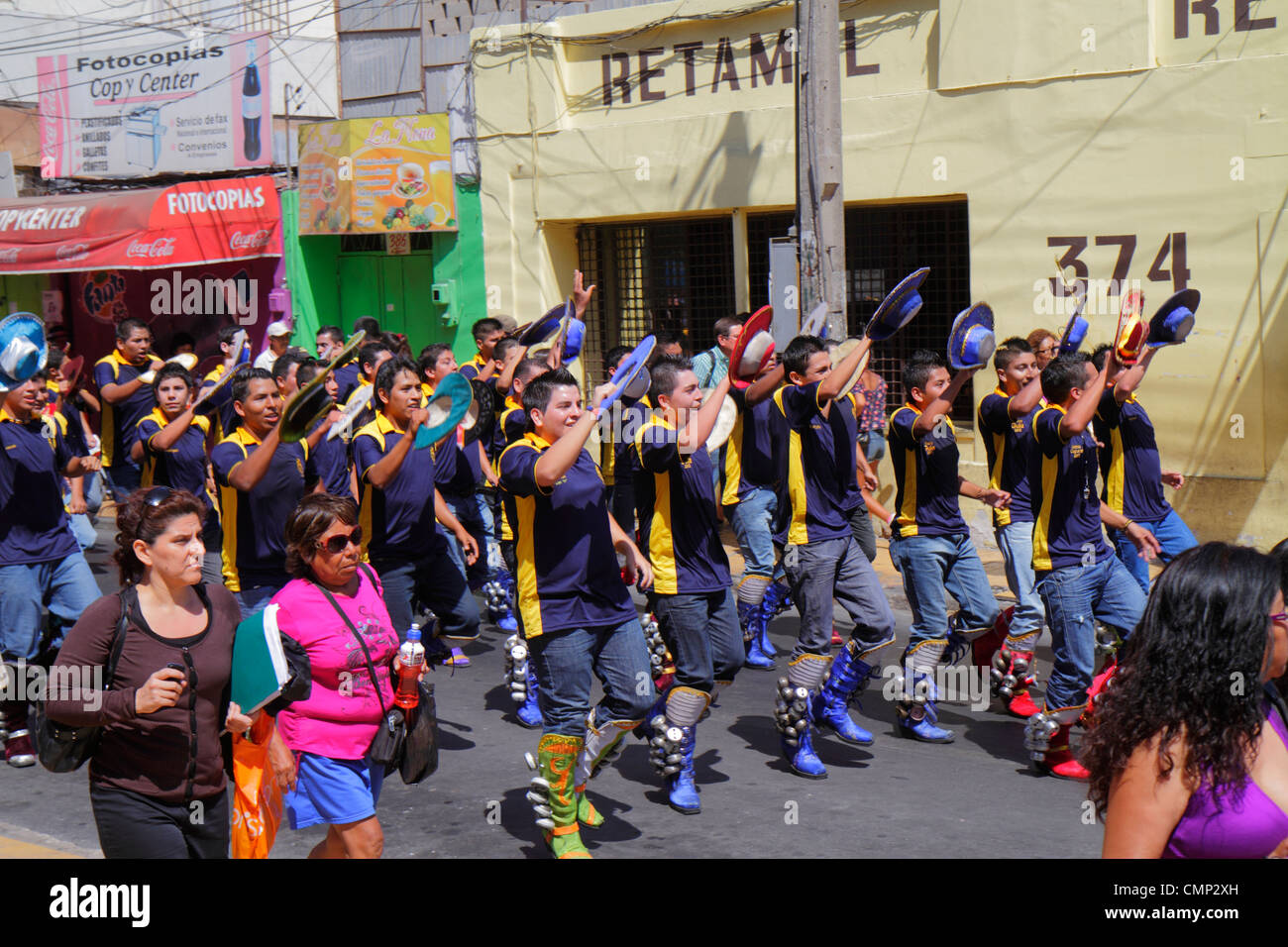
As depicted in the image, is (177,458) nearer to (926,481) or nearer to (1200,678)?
(926,481)

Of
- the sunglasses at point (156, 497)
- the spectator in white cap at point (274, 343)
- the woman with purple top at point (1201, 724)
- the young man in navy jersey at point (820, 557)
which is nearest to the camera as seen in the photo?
the woman with purple top at point (1201, 724)

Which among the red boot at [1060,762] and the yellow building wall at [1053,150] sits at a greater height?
the yellow building wall at [1053,150]

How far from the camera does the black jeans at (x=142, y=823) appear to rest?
4.04m

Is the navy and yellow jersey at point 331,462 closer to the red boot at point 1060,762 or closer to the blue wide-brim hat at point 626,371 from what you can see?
the blue wide-brim hat at point 626,371

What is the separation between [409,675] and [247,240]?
13505 mm

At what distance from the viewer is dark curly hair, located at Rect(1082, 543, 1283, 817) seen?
2693 millimetres

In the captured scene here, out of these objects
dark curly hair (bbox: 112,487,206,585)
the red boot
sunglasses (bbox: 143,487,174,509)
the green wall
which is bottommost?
the red boot

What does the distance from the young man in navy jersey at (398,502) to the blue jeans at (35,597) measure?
144cm

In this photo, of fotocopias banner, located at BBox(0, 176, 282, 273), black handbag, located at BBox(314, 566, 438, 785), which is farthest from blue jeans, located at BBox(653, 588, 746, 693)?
fotocopias banner, located at BBox(0, 176, 282, 273)

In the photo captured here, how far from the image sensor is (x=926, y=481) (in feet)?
23.5

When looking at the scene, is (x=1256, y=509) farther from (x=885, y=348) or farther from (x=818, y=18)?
(x=818, y=18)

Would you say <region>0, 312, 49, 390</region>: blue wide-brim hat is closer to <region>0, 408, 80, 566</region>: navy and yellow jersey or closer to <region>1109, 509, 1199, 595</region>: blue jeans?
<region>0, 408, 80, 566</region>: navy and yellow jersey

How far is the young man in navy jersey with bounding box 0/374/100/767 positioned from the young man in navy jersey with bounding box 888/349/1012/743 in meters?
4.07

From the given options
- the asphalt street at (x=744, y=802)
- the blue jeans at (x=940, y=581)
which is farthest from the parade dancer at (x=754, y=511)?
the blue jeans at (x=940, y=581)
